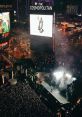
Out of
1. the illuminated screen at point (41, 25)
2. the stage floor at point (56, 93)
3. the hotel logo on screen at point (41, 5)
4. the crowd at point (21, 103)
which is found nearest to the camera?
the crowd at point (21, 103)

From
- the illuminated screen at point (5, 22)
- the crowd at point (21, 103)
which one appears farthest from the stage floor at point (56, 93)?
the illuminated screen at point (5, 22)

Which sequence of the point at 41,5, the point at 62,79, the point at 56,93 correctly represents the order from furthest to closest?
the point at 41,5 → the point at 62,79 → the point at 56,93

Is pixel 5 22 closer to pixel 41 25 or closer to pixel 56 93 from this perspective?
pixel 41 25

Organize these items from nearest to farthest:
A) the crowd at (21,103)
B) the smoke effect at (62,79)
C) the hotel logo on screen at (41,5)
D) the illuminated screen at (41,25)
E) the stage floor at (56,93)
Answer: the crowd at (21,103)
the stage floor at (56,93)
the smoke effect at (62,79)
the hotel logo on screen at (41,5)
the illuminated screen at (41,25)

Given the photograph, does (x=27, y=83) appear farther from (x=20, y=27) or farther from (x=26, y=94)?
(x=20, y=27)

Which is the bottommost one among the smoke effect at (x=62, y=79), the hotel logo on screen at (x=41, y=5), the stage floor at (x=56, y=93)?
the stage floor at (x=56, y=93)

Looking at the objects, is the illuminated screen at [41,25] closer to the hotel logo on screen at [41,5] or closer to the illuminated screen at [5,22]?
the hotel logo on screen at [41,5]

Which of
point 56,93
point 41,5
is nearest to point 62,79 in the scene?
point 56,93
